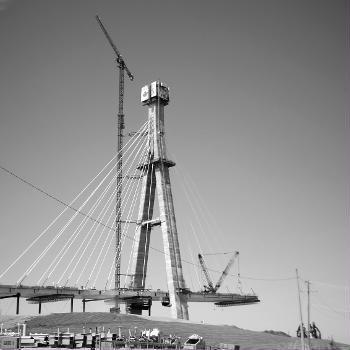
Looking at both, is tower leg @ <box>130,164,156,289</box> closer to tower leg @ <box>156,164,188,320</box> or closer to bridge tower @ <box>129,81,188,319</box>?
bridge tower @ <box>129,81,188,319</box>

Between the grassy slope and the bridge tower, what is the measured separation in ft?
54.4

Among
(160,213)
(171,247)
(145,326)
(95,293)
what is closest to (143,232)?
(160,213)

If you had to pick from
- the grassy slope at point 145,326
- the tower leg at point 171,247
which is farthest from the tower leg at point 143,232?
the grassy slope at point 145,326

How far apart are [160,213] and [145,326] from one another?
3187 cm

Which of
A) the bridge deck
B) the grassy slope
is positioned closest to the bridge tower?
the bridge deck

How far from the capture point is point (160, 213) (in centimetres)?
9831

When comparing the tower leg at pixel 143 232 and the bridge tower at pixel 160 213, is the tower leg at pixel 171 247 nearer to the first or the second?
the bridge tower at pixel 160 213

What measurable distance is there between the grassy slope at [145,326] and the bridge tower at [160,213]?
1658 centimetres

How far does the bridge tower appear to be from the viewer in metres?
95.1

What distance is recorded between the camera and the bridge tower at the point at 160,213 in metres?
95.1

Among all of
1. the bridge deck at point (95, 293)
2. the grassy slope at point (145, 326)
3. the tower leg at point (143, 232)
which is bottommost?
the grassy slope at point (145, 326)

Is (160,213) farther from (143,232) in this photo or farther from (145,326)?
(145,326)

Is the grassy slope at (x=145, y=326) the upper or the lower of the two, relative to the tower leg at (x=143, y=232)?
lower

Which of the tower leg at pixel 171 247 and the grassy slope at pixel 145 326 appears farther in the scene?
the tower leg at pixel 171 247
